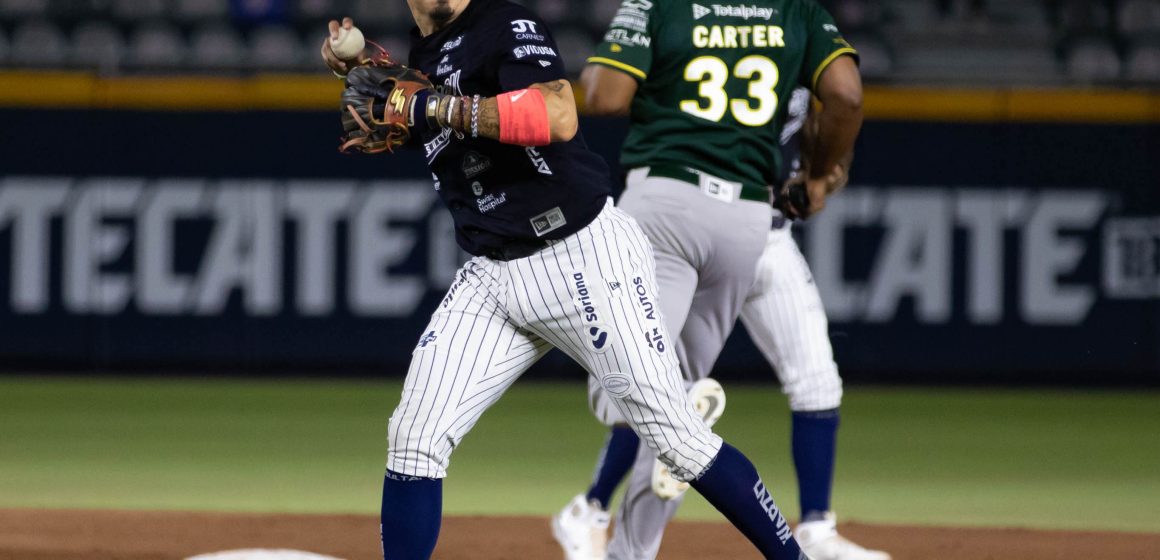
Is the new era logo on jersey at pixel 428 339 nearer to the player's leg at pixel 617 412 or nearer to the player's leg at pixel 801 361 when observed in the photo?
the player's leg at pixel 617 412

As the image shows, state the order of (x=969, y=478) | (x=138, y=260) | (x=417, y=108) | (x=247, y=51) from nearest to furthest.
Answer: (x=417, y=108) < (x=969, y=478) < (x=138, y=260) < (x=247, y=51)

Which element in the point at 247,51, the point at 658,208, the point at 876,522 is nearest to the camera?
the point at 658,208

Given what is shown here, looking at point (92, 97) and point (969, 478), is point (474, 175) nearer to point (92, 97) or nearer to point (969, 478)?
point (969, 478)

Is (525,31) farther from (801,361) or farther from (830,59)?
(801,361)

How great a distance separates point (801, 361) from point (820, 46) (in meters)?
1.10

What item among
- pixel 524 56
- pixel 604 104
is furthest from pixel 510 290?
pixel 604 104

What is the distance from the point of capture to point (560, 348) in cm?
396

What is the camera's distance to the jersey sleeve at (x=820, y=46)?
4.77 meters

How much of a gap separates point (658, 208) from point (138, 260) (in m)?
6.23

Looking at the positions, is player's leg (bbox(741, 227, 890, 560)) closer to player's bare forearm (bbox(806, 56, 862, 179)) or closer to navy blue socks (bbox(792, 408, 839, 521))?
navy blue socks (bbox(792, 408, 839, 521))

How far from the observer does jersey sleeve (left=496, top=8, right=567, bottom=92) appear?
3.79 metres

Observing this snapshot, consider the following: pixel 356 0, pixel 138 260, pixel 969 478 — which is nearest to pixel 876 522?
pixel 969 478

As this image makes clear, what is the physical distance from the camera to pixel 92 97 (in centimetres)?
1030

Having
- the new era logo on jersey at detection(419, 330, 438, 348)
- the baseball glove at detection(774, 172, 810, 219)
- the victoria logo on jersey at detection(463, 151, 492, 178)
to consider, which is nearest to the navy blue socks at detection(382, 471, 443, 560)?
the new era logo on jersey at detection(419, 330, 438, 348)
